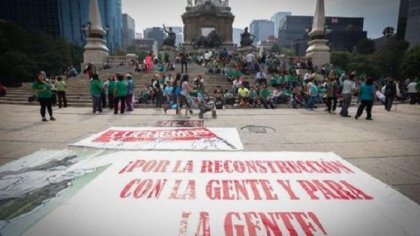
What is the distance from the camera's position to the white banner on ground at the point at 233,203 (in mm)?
3078

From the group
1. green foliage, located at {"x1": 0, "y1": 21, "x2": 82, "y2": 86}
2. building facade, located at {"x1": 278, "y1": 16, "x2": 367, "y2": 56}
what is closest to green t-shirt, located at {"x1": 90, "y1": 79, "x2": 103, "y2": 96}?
green foliage, located at {"x1": 0, "y1": 21, "x2": 82, "y2": 86}

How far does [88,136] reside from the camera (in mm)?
7789

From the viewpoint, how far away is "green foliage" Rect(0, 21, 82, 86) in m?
35.7

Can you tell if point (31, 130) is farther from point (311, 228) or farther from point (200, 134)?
point (311, 228)

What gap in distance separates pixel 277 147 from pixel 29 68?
137 feet

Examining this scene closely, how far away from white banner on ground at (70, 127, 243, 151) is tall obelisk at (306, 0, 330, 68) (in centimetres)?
2178

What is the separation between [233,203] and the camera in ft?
11.9

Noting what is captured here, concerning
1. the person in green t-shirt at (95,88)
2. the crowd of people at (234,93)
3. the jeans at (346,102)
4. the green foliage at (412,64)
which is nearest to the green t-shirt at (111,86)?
the crowd of people at (234,93)

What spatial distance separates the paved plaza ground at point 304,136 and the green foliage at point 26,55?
27523mm

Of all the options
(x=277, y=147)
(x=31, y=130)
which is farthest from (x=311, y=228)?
(x=31, y=130)

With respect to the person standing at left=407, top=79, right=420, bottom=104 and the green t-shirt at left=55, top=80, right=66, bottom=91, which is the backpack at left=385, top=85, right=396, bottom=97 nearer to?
the person standing at left=407, top=79, right=420, bottom=104

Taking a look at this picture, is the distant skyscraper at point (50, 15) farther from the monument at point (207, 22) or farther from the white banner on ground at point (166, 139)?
the white banner on ground at point (166, 139)

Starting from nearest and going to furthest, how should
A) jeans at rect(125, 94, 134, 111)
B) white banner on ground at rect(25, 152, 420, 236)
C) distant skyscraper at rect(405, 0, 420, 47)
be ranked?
1. white banner on ground at rect(25, 152, 420, 236)
2. jeans at rect(125, 94, 134, 111)
3. distant skyscraper at rect(405, 0, 420, 47)

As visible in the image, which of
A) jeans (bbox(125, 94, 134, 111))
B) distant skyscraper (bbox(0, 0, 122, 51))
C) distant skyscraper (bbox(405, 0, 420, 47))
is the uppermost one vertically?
distant skyscraper (bbox(0, 0, 122, 51))
